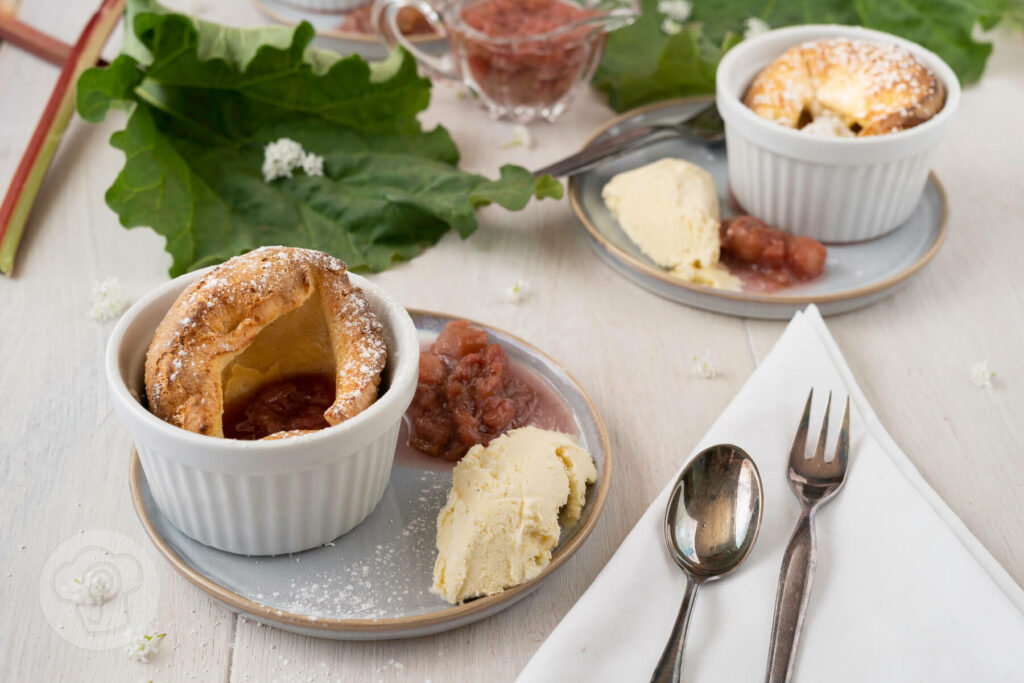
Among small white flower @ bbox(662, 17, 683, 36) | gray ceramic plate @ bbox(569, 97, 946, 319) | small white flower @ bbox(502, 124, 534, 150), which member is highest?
small white flower @ bbox(662, 17, 683, 36)

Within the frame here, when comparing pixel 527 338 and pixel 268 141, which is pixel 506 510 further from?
pixel 268 141

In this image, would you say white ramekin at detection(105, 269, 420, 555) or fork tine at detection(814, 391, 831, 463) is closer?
white ramekin at detection(105, 269, 420, 555)

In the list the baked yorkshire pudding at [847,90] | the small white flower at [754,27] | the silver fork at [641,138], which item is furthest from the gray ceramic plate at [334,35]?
the baked yorkshire pudding at [847,90]

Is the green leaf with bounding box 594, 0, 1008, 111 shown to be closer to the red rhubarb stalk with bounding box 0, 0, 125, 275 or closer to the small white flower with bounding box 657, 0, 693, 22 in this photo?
the small white flower with bounding box 657, 0, 693, 22

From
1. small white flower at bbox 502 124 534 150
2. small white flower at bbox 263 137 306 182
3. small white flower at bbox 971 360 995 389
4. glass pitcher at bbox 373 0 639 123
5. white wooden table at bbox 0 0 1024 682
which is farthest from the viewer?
small white flower at bbox 502 124 534 150

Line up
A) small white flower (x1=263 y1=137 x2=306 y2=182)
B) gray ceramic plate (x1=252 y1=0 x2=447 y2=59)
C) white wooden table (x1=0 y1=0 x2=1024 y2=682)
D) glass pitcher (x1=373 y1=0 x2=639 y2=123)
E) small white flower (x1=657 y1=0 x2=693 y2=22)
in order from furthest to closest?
1. small white flower (x1=657 y1=0 x2=693 y2=22)
2. gray ceramic plate (x1=252 y1=0 x2=447 y2=59)
3. glass pitcher (x1=373 y1=0 x2=639 y2=123)
4. small white flower (x1=263 y1=137 x2=306 y2=182)
5. white wooden table (x1=0 y1=0 x2=1024 y2=682)

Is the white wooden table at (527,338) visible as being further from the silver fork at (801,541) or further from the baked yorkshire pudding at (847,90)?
the baked yorkshire pudding at (847,90)

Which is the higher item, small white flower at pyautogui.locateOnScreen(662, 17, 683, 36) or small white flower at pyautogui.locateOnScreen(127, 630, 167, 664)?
small white flower at pyautogui.locateOnScreen(127, 630, 167, 664)

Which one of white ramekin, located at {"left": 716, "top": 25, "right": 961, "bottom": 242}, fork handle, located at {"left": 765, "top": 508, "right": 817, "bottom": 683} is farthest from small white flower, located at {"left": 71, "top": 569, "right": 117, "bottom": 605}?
white ramekin, located at {"left": 716, "top": 25, "right": 961, "bottom": 242}
